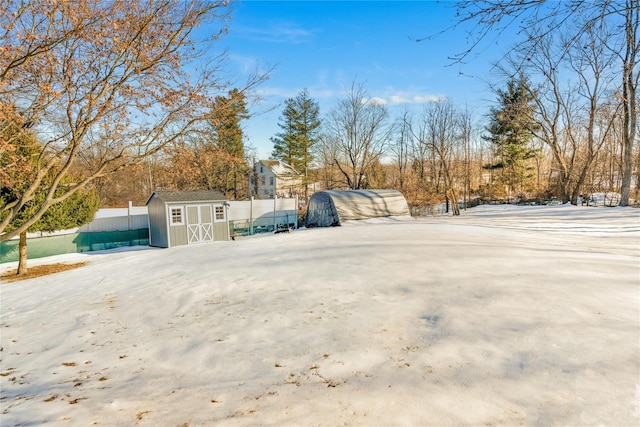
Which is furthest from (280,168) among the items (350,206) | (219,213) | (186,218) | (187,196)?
(350,206)

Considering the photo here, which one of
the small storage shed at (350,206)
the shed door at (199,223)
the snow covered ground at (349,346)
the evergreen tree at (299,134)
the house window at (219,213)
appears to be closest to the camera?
the snow covered ground at (349,346)

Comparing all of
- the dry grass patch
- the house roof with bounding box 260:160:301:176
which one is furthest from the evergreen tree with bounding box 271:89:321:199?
the dry grass patch

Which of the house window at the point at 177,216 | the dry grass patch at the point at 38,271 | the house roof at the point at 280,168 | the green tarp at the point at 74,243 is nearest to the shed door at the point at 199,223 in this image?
the house window at the point at 177,216

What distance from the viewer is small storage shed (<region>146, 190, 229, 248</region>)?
609 inches

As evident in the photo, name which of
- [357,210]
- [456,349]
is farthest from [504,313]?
[357,210]

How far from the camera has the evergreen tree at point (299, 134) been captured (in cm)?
3128

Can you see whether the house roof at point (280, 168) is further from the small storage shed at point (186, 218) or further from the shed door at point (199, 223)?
the shed door at point (199, 223)

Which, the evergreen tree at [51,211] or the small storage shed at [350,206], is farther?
the small storage shed at [350,206]

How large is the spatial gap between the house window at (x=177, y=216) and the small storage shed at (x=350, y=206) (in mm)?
6760

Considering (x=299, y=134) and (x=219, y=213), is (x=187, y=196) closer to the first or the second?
(x=219, y=213)

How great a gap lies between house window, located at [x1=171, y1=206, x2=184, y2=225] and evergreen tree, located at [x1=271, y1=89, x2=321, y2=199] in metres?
16.9

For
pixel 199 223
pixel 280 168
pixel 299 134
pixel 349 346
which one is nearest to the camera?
pixel 349 346

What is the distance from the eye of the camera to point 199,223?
16.4 m

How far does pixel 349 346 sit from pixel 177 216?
15187 mm
